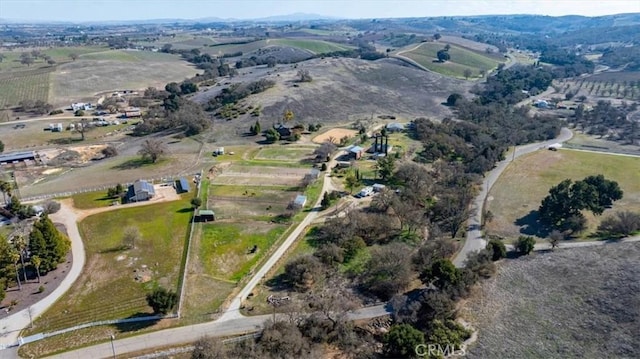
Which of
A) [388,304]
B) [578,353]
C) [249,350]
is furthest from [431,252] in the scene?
[249,350]

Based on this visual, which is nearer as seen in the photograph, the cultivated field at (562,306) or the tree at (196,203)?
the cultivated field at (562,306)

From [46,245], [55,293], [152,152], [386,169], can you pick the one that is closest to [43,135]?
[152,152]

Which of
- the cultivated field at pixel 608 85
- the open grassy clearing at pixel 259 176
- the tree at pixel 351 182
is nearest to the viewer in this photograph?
the tree at pixel 351 182

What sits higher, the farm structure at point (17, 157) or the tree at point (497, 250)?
the farm structure at point (17, 157)

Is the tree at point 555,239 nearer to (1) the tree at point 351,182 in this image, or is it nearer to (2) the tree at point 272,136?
(1) the tree at point 351,182

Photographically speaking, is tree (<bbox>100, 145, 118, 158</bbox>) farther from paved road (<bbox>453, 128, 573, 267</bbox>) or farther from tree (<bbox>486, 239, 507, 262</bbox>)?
tree (<bbox>486, 239, 507, 262</bbox>)

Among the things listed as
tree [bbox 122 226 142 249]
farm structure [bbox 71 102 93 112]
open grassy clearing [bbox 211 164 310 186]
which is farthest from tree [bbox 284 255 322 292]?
farm structure [bbox 71 102 93 112]

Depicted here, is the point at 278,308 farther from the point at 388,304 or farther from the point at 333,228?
the point at 333,228

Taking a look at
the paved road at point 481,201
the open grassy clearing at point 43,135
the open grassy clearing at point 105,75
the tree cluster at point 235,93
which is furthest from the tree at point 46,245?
the open grassy clearing at point 105,75
